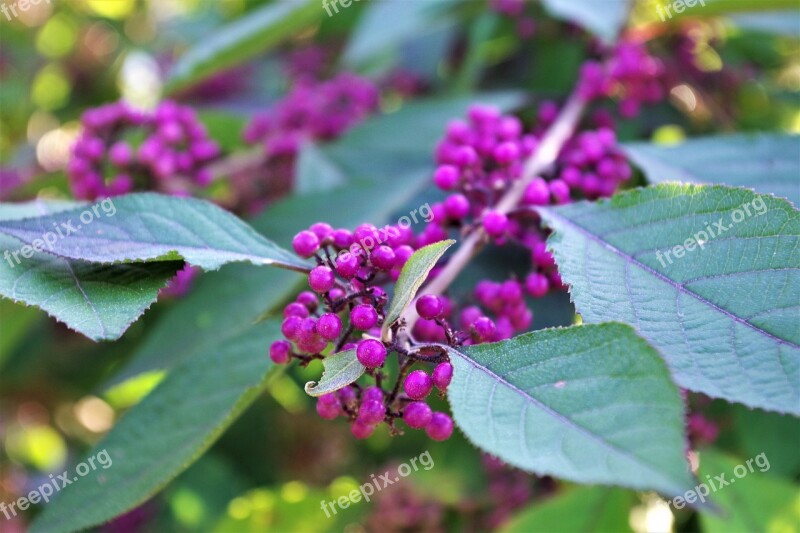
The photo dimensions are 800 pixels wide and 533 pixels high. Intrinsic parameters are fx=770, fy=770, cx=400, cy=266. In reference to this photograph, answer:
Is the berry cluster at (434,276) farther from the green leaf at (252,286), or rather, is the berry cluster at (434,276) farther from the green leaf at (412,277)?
the green leaf at (252,286)

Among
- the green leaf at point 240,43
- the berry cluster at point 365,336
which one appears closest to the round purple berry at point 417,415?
the berry cluster at point 365,336

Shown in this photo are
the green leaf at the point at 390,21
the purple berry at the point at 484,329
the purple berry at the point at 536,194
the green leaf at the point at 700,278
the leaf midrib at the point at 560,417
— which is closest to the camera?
the leaf midrib at the point at 560,417

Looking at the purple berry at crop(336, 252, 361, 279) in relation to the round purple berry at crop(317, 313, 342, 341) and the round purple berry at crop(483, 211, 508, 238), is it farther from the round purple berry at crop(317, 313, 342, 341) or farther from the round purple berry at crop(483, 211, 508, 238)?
the round purple berry at crop(483, 211, 508, 238)

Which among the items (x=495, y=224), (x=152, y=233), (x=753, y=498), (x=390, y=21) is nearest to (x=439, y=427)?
(x=495, y=224)

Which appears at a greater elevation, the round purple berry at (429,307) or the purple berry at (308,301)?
the round purple berry at (429,307)

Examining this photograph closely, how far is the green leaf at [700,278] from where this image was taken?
888mm

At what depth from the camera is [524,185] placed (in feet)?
4.64

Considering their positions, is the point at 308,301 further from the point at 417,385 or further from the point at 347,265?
the point at 417,385

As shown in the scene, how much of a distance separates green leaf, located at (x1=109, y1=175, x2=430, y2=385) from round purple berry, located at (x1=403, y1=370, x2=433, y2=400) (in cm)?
59

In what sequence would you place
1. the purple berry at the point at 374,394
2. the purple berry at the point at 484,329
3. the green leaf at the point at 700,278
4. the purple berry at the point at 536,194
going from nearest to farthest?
1. the green leaf at the point at 700,278
2. the purple berry at the point at 374,394
3. the purple berry at the point at 484,329
4. the purple berry at the point at 536,194

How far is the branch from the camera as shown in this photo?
118 centimetres

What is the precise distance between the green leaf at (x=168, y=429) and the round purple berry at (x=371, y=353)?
283 mm

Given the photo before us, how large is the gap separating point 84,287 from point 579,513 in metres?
1.24

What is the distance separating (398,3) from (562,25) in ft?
1.67
